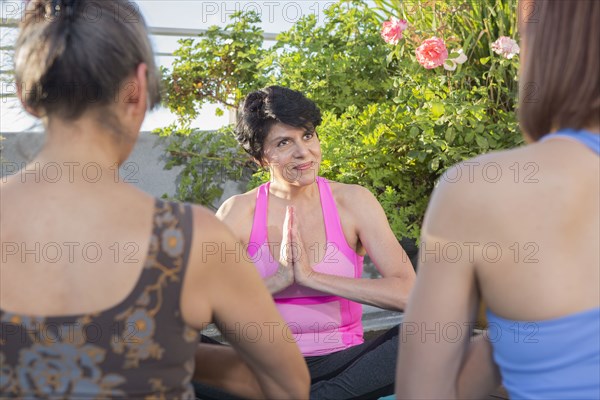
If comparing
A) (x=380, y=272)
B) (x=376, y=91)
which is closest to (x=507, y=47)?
(x=376, y=91)

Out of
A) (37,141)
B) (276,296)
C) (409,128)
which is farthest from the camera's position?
(409,128)

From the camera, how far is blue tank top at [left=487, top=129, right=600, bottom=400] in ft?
3.54

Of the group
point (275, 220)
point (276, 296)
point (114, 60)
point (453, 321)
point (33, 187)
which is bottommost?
point (276, 296)

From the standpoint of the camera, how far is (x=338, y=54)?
488 cm

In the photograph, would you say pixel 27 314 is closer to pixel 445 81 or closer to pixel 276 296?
pixel 276 296

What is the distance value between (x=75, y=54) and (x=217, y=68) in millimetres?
4101

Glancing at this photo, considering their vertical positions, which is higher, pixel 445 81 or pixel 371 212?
pixel 445 81

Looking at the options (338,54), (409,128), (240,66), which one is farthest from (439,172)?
(240,66)

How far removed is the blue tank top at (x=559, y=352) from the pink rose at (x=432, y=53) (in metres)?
3.24

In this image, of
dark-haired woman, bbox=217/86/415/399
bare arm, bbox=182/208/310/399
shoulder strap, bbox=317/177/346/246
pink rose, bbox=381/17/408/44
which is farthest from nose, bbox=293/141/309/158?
pink rose, bbox=381/17/408/44

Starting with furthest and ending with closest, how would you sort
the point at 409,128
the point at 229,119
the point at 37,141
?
the point at 229,119, the point at 409,128, the point at 37,141

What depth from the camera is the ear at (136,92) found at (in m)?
1.14

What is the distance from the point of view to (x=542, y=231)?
3.52ft

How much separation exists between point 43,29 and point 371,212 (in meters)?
1.69
